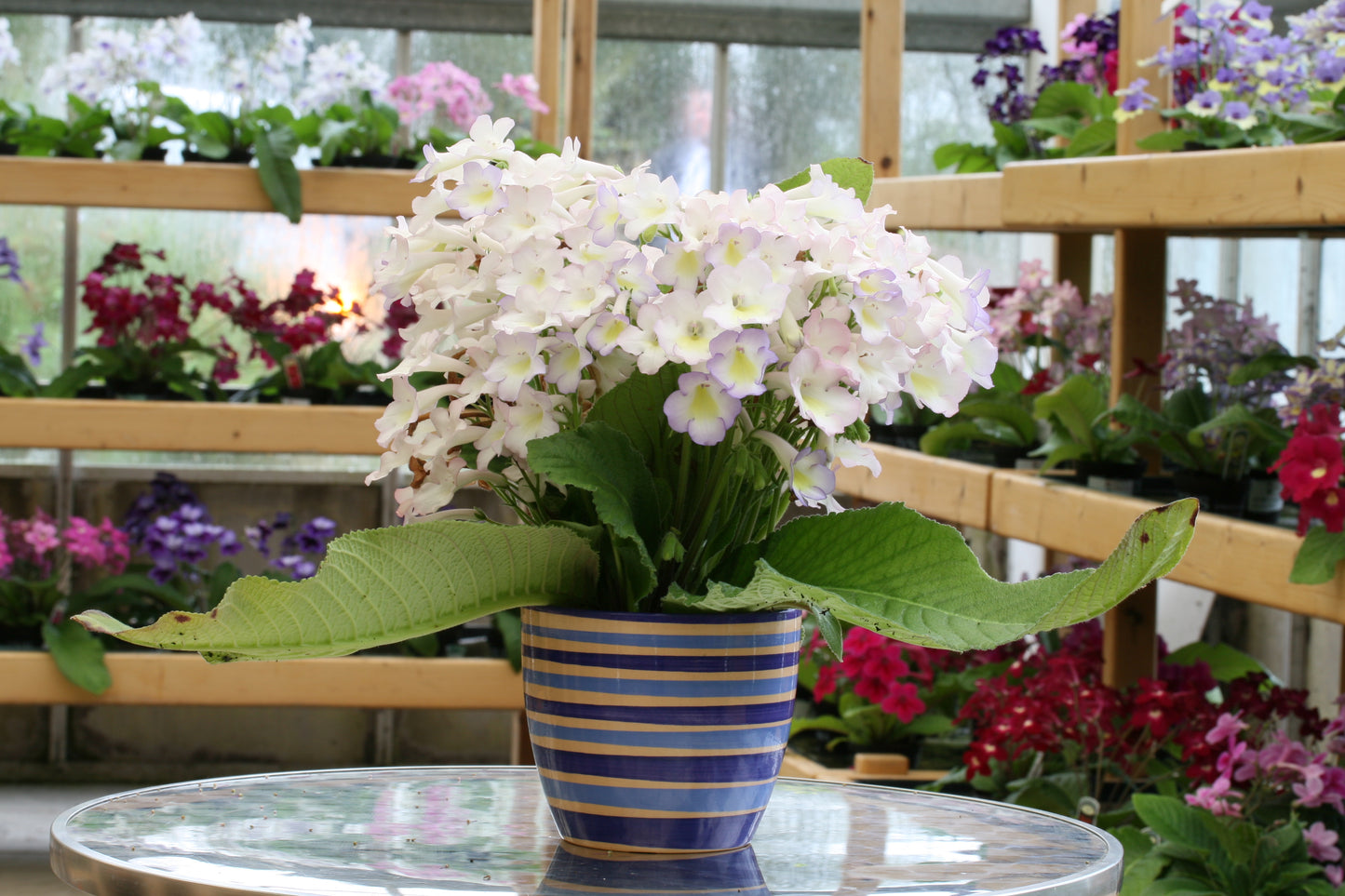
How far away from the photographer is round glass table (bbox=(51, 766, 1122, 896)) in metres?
0.74

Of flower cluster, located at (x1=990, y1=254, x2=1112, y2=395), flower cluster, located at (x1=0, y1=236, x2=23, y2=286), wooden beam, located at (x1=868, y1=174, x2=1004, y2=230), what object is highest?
wooden beam, located at (x1=868, y1=174, x2=1004, y2=230)

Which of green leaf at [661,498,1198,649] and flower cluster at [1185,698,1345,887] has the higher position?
green leaf at [661,498,1198,649]

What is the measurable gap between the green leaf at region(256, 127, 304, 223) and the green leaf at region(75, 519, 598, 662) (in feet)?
7.75

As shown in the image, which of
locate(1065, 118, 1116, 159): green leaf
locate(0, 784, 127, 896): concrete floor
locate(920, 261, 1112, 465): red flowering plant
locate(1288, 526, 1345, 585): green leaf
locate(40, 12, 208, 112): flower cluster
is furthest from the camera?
locate(0, 784, 127, 896): concrete floor

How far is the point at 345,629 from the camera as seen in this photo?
28.0 inches

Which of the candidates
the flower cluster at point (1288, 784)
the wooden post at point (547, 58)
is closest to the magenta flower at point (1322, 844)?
the flower cluster at point (1288, 784)

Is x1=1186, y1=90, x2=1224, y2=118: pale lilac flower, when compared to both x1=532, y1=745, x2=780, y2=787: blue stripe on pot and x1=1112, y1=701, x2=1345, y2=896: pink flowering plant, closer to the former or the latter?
x1=1112, y1=701, x2=1345, y2=896: pink flowering plant

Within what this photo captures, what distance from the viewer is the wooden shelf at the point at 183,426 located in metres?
3.01

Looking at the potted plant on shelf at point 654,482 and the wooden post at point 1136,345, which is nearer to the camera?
the potted plant on shelf at point 654,482

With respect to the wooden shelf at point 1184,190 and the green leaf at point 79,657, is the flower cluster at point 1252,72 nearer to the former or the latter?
the wooden shelf at point 1184,190

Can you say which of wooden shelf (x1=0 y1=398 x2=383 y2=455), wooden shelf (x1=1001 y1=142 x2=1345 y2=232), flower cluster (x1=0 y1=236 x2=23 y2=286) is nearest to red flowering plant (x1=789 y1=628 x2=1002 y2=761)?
wooden shelf (x1=1001 y1=142 x2=1345 y2=232)

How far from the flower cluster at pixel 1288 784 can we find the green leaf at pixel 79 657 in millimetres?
2185

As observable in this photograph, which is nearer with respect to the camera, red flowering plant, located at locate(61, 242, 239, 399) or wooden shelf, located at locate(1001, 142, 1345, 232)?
wooden shelf, located at locate(1001, 142, 1345, 232)

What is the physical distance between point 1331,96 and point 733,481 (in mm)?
1412
